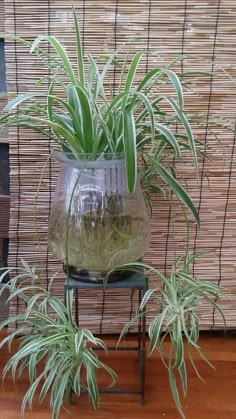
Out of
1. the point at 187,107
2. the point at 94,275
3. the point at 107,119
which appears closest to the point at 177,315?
the point at 94,275

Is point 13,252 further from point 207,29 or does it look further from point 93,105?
point 207,29

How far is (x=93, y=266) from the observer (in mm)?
1075

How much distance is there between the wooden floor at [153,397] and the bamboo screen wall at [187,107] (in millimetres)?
150

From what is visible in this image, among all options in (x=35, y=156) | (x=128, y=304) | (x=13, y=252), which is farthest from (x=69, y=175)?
(x=128, y=304)

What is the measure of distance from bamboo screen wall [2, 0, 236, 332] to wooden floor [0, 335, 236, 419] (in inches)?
5.9

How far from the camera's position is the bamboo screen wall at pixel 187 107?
1264 millimetres

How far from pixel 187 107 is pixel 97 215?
0.46 meters

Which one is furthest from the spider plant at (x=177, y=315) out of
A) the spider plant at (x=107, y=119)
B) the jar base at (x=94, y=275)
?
the spider plant at (x=107, y=119)

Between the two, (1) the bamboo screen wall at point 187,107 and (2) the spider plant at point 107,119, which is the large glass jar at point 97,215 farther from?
(1) the bamboo screen wall at point 187,107

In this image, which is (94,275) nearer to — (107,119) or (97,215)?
(97,215)

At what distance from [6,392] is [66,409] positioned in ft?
0.57

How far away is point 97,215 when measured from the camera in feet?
3.44

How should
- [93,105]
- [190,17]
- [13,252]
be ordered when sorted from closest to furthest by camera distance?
[93,105]
[190,17]
[13,252]

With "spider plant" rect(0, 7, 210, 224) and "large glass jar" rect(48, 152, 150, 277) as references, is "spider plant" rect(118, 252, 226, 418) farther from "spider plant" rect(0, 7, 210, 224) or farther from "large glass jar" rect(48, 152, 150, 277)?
"spider plant" rect(0, 7, 210, 224)
